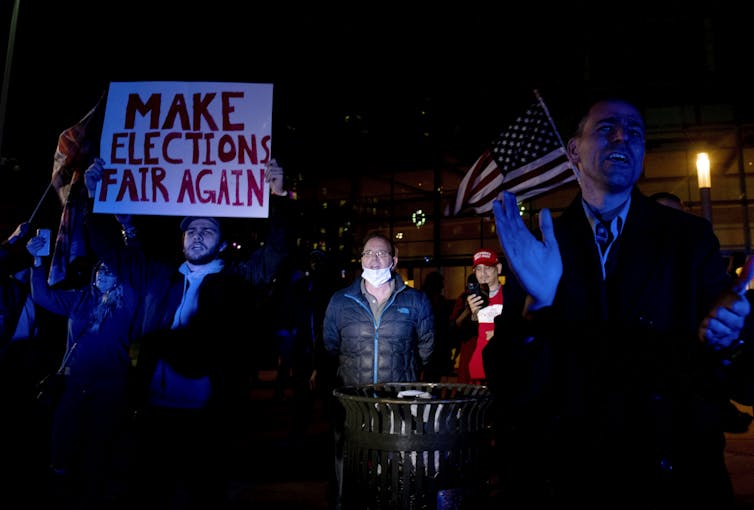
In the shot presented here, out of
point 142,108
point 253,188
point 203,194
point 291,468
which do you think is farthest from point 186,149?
point 291,468

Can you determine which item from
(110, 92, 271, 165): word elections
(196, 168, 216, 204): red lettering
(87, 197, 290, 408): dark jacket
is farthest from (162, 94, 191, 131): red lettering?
(87, 197, 290, 408): dark jacket

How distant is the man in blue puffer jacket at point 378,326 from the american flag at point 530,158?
3.71 feet

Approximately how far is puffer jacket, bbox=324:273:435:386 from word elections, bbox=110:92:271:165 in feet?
5.08

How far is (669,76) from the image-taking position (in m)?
17.7

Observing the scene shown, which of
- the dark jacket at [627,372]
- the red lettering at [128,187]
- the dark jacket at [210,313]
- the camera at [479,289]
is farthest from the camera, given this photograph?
the camera at [479,289]

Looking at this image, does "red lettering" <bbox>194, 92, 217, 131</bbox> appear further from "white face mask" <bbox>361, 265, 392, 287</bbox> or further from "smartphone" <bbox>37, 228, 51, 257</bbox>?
"smartphone" <bbox>37, 228, 51, 257</bbox>

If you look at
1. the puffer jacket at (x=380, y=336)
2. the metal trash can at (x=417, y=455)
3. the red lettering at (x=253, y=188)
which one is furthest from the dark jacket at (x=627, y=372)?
the red lettering at (x=253, y=188)

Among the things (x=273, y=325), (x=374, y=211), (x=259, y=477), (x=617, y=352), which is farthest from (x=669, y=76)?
(x=617, y=352)

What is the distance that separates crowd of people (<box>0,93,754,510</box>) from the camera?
1.41 meters

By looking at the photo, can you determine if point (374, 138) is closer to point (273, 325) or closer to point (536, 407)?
point (273, 325)

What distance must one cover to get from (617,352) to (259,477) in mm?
4862

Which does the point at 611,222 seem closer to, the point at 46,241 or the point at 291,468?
the point at 291,468

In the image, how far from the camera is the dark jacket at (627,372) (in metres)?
1.38

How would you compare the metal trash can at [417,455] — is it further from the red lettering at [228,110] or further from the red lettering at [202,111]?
the red lettering at [202,111]
